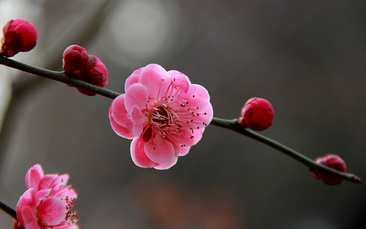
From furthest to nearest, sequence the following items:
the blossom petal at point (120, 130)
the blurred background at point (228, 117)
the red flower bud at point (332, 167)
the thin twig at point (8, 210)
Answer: the blurred background at point (228, 117) → the red flower bud at point (332, 167) → the blossom petal at point (120, 130) → the thin twig at point (8, 210)

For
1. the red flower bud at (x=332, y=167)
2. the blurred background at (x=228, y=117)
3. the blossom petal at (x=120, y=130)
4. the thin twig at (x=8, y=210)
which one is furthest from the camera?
the blurred background at (x=228, y=117)

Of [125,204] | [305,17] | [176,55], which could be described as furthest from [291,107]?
[125,204]

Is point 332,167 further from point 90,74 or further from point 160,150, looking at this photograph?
point 90,74

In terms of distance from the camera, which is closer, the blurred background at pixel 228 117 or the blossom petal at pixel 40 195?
the blossom petal at pixel 40 195

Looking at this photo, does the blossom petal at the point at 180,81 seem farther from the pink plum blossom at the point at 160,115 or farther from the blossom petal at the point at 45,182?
the blossom petal at the point at 45,182

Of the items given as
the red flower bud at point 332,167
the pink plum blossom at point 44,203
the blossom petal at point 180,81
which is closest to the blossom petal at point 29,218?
the pink plum blossom at point 44,203

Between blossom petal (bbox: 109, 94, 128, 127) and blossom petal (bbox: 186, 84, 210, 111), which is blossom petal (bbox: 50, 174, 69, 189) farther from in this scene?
blossom petal (bbox: 186, 84, 210, 111)

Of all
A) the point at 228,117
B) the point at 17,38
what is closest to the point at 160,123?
the point at 17,38

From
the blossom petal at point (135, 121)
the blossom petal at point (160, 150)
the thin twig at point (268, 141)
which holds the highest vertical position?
the thin twig at point (268, 141)
